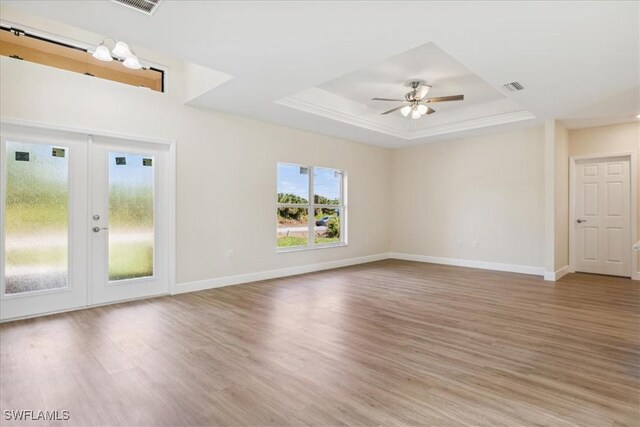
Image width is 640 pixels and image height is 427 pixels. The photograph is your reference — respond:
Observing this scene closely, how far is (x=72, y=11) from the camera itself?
8.26ft

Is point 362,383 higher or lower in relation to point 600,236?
lower

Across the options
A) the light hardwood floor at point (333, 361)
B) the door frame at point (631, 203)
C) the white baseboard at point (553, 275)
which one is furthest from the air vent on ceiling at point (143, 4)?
the door frame at point (631, 203)

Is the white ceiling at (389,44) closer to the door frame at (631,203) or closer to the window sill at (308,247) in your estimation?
the door frame at (631,203)

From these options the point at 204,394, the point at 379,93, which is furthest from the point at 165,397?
the point at 379,93

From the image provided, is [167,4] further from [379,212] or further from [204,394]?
[379,212]

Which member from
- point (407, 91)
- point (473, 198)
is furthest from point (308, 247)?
point (473, 198)

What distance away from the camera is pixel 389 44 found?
301 cm

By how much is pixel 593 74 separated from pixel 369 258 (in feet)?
16.6

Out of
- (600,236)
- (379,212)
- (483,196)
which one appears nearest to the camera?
(600,236)

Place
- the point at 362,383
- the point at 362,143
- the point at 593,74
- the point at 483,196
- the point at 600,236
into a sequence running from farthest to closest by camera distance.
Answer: the point at 362,143 → the point at 483,196 → the point at 600,236 → the point at 593,74 → the point at 362,383

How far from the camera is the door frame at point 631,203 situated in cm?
568

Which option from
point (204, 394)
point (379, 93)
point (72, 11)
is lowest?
point (204, 394)

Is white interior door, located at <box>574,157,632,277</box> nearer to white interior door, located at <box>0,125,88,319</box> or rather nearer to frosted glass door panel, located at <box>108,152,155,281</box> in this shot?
frosted glass door panel, located at <box>108,152,155,281</box>

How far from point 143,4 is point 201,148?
97.9 inches
